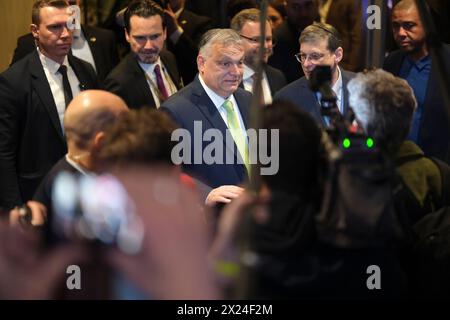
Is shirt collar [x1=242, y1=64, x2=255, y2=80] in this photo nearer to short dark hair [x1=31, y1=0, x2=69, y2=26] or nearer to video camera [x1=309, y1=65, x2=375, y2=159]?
short dark hair [x1=31, y1=0, x2=69, y2=26]

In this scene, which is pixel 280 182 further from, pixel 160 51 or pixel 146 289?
pixel 160 51

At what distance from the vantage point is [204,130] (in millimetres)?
4461

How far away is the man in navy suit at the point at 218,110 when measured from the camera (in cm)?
436

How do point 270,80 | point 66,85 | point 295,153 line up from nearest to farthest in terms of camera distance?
point 295,153 → point 66,85 → point 270,80

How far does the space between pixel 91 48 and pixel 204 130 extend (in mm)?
1510

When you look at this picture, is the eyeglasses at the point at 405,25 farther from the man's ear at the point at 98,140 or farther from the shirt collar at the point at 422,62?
the man's ear at the point at 98,140

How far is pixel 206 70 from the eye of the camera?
4.69m

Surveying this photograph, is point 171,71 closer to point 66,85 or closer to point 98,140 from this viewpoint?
point 66,85

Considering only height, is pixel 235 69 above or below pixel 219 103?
above

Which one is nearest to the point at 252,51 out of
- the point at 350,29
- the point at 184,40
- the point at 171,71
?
the point at 171,71

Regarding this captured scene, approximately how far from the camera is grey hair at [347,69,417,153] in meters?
3.40

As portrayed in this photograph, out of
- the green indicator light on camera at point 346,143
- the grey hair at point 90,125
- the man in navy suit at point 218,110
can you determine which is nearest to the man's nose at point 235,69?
the man in navy suit at point 218,110

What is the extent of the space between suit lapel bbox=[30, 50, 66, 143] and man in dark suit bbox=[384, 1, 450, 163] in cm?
164
